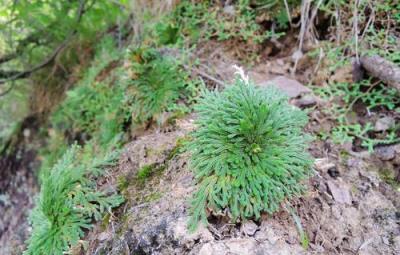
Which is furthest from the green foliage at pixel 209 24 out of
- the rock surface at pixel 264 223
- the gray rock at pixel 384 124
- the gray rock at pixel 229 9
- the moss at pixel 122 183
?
the moss at pixel 122 183

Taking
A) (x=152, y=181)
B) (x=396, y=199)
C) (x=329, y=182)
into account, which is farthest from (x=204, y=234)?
(x=396, y=199)

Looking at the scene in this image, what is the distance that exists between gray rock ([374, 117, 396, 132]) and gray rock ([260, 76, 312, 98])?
0.52 meters

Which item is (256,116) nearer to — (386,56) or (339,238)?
(339,238)

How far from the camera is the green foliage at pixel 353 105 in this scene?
2.29 meters

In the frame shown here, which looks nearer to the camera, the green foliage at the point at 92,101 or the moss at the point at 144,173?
the moss at the point at 144,173

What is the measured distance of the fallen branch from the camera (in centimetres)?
233

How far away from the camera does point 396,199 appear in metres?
1.97

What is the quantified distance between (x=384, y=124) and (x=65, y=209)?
1945mm

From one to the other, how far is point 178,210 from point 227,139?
0.42 metres

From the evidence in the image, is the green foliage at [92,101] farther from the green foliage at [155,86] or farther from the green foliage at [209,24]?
the green foliage at [209,24]

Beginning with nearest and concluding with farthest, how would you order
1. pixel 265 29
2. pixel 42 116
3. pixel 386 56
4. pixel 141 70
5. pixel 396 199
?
1. pixel 396 199
2. pixel 386 56
3. pixel 141 70
4. pixel 265 29
5. pixel 42 116

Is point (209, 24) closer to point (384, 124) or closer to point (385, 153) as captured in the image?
point (384, 124)

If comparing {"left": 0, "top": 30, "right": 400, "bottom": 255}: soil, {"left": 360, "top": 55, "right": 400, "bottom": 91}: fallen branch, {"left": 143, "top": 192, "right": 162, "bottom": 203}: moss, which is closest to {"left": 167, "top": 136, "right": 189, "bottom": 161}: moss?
{"left": 0, "top": 30, "right": 400, "bottom": 255}: soil

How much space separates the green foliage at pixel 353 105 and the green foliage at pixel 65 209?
57.2 inches
